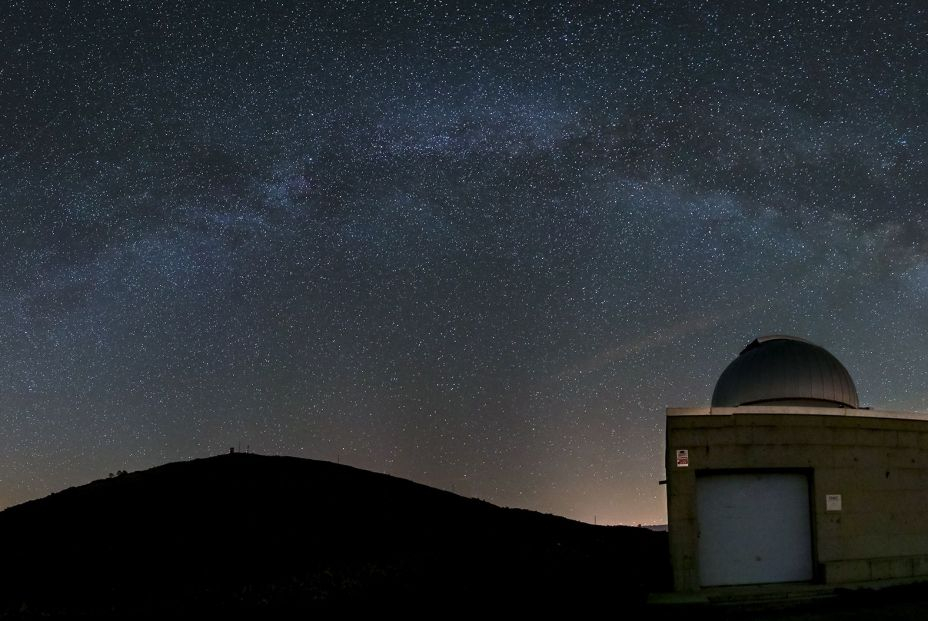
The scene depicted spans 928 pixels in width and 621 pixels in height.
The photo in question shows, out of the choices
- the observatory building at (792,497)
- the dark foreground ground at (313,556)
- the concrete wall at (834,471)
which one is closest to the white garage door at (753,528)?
the observatory building at (792,497)

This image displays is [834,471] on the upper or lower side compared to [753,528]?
upper

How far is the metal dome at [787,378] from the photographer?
21156 mm

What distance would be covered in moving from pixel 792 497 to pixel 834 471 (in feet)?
3.05

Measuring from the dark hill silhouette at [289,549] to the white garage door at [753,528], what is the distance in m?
1.59

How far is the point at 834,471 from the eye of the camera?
1534 cm

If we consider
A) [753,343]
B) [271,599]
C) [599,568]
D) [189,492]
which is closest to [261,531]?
[189,492]

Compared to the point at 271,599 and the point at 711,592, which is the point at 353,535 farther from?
the point at 711,592

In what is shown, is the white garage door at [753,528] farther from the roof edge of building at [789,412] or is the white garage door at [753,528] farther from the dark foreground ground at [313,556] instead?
the dark foreground ground at [313,556]

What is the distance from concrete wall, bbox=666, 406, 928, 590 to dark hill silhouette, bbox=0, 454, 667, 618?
2.35 metres

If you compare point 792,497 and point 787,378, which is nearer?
point 792,497

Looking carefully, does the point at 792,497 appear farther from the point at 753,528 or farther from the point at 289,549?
the point at 289,549

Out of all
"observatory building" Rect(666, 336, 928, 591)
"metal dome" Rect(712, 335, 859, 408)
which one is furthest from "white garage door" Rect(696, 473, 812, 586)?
"metal dome" Rect(712, 335, 859, 408)

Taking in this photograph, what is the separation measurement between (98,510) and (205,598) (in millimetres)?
14055

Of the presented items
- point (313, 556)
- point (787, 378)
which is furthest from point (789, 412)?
point (313, 556)
